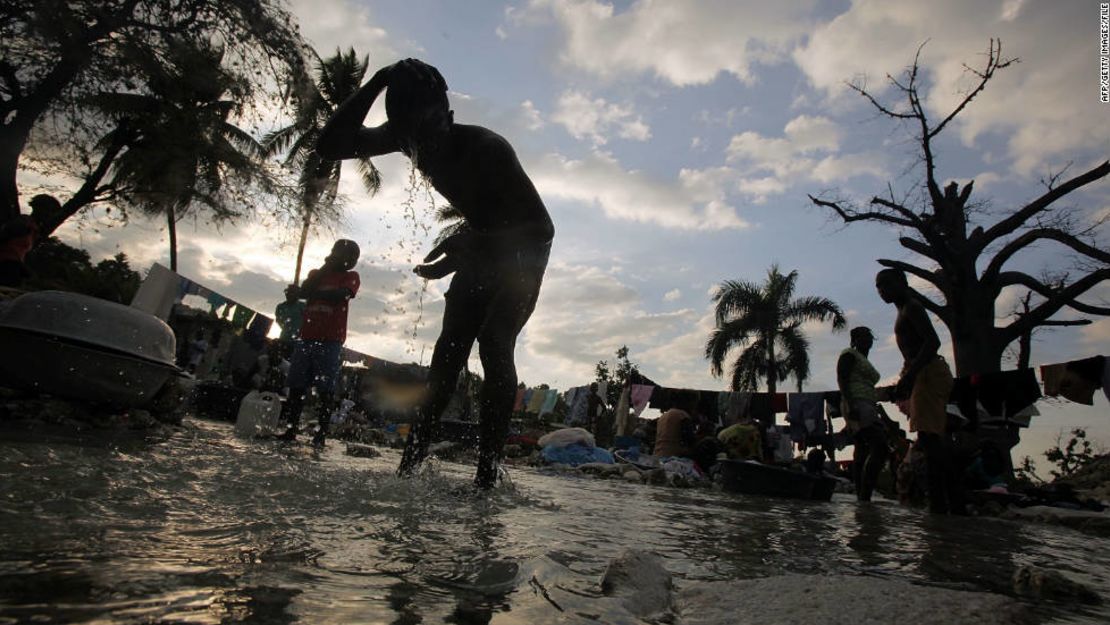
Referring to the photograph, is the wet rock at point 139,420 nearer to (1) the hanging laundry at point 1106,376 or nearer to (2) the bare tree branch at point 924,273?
(1) the hanging laundry at point 1106,376

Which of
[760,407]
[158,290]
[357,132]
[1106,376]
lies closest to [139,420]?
[357,132]

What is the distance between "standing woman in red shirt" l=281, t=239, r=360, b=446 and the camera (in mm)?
5105

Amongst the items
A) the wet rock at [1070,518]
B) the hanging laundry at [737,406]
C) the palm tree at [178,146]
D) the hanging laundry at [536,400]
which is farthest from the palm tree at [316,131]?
the wet rock at [1070,518]

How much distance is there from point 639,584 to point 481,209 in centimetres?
207

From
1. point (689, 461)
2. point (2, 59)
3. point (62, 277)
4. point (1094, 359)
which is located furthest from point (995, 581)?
point (62, 277)

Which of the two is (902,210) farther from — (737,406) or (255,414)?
(255,414)

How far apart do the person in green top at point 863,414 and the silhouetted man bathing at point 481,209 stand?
3665mm

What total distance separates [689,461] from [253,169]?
13.5 meters

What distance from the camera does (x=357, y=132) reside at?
265 cm

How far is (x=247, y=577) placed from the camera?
0.78 meters

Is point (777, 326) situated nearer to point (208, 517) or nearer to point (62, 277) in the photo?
point (62, 277)

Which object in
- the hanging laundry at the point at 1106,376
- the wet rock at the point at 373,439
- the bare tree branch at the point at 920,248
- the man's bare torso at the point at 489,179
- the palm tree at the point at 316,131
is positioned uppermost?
the palm tree at the point at 316,131

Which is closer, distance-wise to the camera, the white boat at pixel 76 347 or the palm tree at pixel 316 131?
the white boat at pixel 76 347

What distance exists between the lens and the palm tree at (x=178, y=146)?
12625 mm
